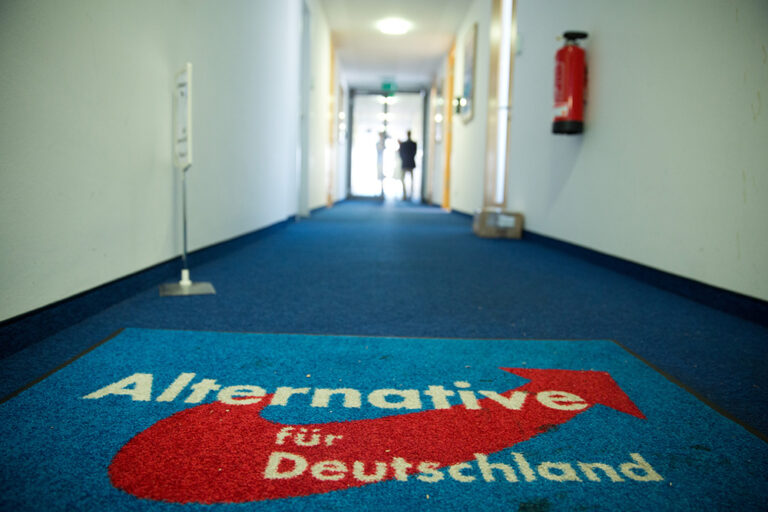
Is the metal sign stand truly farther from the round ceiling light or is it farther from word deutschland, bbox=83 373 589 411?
the round ceiling light

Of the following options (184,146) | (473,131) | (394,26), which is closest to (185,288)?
(184,146)

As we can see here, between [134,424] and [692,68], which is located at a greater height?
[692,68]

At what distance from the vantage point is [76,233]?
1854 mm

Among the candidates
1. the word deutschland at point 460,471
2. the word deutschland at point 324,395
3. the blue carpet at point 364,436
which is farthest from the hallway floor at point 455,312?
the word deutschland at point 460,471

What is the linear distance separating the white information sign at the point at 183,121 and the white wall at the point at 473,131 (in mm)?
4708

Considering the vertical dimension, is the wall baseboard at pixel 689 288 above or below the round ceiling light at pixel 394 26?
below

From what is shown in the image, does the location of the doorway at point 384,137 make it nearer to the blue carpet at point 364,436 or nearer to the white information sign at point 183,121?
the white information sign at point 183,121

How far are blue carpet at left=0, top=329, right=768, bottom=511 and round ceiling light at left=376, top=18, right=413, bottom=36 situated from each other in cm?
795

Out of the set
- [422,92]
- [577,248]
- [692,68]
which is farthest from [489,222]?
[422,92]

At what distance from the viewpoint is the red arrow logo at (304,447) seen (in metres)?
0.90

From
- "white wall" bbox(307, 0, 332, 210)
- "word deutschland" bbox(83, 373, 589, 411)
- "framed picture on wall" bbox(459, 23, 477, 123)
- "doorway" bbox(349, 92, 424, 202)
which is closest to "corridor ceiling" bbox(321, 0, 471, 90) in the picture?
"white wall" bbox(307, 0, 332, 210)

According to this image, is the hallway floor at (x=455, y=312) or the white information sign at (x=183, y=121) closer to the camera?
the hallway floor at (x=455, y=312)

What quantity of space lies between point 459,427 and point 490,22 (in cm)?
631

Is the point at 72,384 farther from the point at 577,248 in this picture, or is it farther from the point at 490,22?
the point at 490,22
